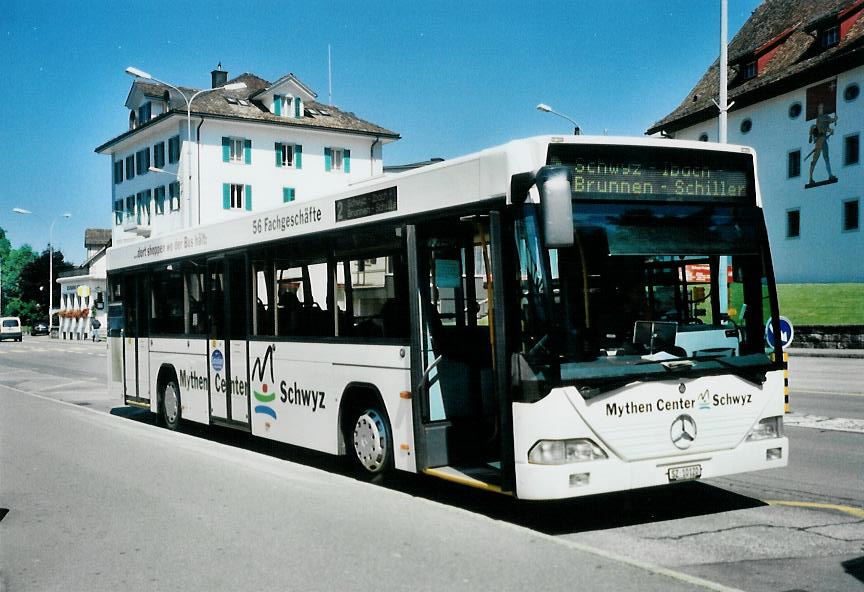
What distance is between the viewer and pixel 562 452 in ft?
22.0

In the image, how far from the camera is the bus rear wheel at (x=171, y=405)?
45.6 feet

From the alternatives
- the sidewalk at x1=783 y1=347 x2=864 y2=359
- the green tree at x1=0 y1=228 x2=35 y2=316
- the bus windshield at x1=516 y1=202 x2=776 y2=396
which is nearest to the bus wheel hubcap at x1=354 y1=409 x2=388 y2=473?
the bus windshield at x1=516 y1=202 x2=776 y2=396

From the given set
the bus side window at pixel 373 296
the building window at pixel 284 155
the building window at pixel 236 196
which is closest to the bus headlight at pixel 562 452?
the bus side window at pixel 373 296

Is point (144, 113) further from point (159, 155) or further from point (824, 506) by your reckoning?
point (824, 506)

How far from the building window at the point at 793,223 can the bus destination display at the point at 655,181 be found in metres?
42.1

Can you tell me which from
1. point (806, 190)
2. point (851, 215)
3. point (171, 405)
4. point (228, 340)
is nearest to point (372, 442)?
point (228, 340)

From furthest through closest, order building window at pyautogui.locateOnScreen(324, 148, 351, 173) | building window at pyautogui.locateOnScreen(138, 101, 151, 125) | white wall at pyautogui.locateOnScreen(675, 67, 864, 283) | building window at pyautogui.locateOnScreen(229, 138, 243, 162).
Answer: building window at pyautogui.locateOnScreen(138, 101, 151, 125) → building window at pyautogui.locateOnScreen(324, 148, 351, 173) → building window at pyautogui.locateOnScreen(229, 138, 243, 162) → white wall at pyautogui.locateOnScreen(675, 67, 864, 283)

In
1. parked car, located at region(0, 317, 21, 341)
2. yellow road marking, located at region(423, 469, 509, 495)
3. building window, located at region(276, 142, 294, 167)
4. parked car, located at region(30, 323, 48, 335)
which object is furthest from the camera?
parked car, located at region(30, 323, 48, 335)

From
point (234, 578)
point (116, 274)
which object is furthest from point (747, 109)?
point (234, 578)

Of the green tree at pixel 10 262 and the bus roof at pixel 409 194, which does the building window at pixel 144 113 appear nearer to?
the bus roof at pixel 409 194

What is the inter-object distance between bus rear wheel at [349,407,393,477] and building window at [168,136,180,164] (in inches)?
2072

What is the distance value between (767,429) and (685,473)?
943mm

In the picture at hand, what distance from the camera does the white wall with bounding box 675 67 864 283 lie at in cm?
4275

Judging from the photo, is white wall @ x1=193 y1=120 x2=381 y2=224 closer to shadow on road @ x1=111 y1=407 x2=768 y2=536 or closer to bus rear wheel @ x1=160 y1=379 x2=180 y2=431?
bus rear wheel @ x1=160 y1=379 x2=180 y2=431
